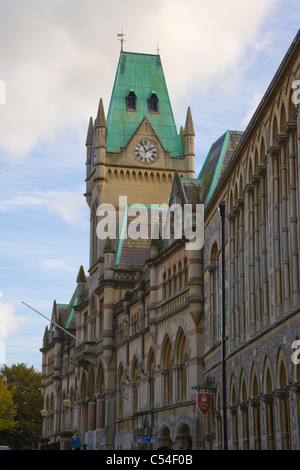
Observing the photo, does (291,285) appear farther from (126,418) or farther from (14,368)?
(14,368)

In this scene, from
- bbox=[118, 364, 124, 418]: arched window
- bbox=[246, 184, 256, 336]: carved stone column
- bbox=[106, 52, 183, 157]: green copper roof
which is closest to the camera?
bbox=[246, 184, 256, 336]: carved stone column

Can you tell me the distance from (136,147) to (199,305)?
110 feet

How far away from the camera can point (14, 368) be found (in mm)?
117188

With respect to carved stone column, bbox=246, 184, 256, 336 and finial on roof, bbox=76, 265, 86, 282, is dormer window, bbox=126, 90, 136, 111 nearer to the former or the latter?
finial on roof, bbox=76, 265, 86, 282

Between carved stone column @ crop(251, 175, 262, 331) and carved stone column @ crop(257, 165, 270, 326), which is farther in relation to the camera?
carved stone column @ crop(251, 175, 262, 331)

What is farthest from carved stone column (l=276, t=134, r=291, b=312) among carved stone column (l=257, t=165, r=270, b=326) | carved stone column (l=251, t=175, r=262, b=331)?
carved stone column (l=251, t=175, r=262, b=331)

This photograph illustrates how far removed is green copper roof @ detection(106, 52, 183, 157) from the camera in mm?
76250

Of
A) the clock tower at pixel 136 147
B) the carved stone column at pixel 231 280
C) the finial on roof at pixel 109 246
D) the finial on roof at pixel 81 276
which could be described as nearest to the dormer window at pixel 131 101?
the clock tower at pixel 136 147

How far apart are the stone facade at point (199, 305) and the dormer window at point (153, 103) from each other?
212 centimetres

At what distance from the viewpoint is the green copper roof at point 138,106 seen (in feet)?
250

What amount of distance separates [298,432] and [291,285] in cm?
Answer: 473

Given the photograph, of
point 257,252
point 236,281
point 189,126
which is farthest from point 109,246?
point 257,252

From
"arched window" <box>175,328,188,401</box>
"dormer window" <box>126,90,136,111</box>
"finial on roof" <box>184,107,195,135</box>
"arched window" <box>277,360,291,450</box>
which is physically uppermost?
"dormer window" <box>126,90,136,111</box>
